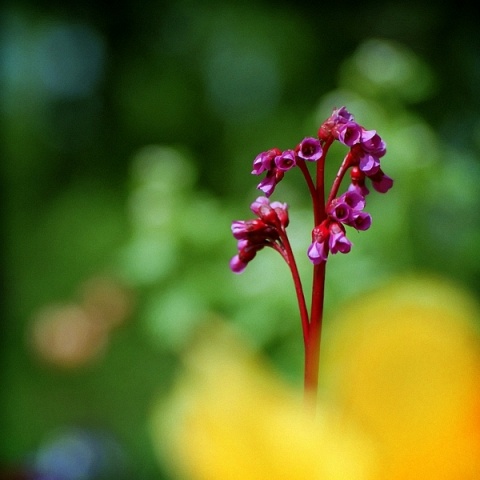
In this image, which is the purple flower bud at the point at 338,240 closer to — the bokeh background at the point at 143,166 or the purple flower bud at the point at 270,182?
the purple flower bud at the point at 270,182

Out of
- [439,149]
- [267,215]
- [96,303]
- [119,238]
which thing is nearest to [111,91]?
[119,238]

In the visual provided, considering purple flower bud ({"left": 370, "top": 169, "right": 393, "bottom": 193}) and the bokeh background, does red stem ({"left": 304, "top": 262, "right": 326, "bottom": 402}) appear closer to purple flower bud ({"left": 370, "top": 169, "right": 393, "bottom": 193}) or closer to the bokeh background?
purple flower bud ({"left": 370, "top": 169, "right": 393, "bottom": 193})

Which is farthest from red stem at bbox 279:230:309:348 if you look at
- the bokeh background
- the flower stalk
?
the bokeh background

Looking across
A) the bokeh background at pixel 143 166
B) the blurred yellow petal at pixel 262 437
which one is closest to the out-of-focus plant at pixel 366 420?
the blurred yellow petal at pixel 262 437

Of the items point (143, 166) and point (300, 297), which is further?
point (143, 166)

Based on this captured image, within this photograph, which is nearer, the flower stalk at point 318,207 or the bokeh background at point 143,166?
the flower stalk at point 318,207

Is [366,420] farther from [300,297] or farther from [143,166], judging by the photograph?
[143,166]

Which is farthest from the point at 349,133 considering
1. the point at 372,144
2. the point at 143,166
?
the point at 143,166
